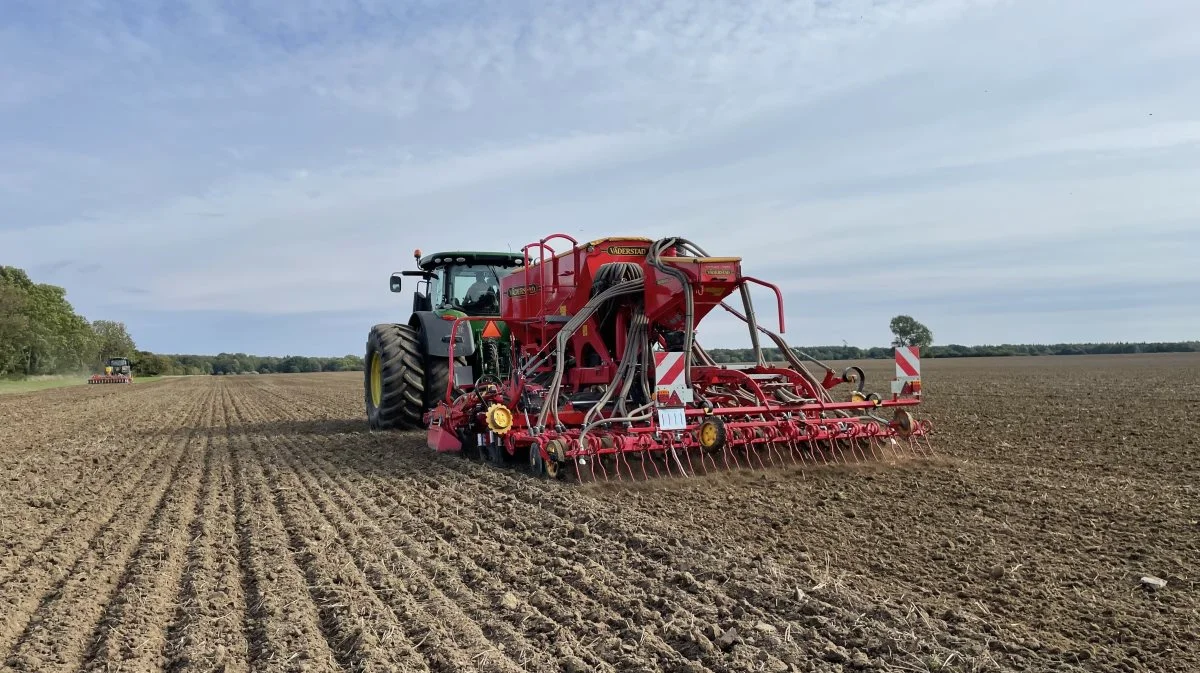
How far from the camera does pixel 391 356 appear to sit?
912cm

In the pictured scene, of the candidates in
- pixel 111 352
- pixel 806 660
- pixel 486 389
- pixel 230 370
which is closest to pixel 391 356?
pixel 486 389

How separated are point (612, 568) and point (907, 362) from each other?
14.4 feet

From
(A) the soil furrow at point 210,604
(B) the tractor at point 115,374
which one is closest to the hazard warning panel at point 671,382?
(A) the soil furrow at point 210,604

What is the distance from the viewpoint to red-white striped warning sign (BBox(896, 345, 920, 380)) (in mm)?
7091

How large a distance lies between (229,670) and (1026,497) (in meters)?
4.63

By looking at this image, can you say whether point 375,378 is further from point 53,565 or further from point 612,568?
point 612,568

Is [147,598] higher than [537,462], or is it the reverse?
[537,462]

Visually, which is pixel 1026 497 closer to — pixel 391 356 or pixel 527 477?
pixel 527 477

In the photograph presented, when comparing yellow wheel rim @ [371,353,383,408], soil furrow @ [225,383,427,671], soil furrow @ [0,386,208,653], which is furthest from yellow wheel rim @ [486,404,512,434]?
yellow wheel rim @ [371,353,383,408]

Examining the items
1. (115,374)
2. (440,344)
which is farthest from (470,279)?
(115,374)

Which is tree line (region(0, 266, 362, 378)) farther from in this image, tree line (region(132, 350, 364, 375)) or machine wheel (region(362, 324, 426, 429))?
machine wheel (region(362, 324, 426, 429))

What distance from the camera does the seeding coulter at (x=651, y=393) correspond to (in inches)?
235

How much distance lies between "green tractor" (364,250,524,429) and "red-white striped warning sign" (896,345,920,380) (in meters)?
4.07

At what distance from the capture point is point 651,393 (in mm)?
6672
